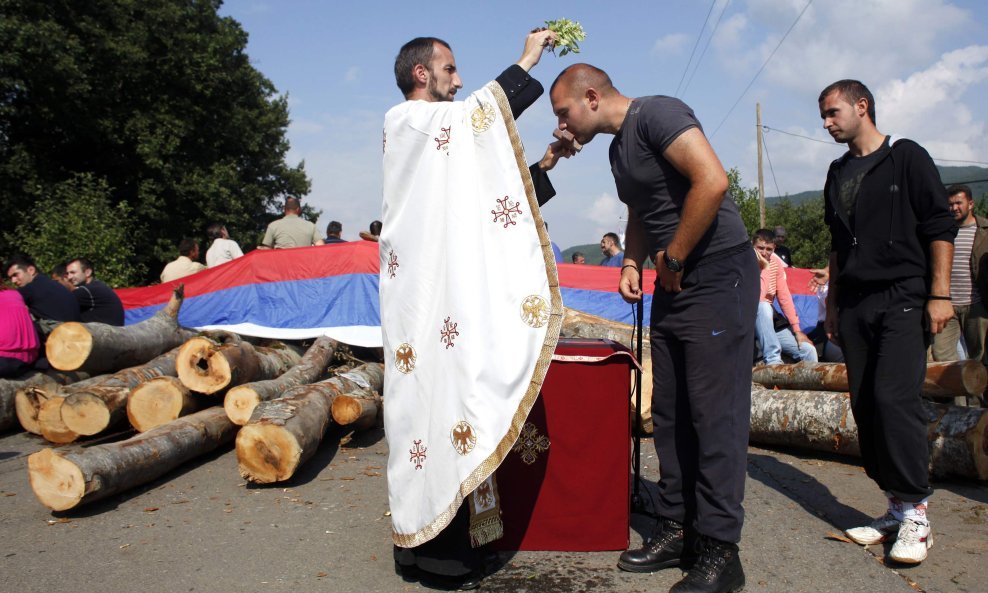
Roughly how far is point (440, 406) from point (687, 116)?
5.05 ft

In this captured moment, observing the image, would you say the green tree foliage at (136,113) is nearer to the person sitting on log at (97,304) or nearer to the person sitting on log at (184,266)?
the person sitting on log at (184,266)

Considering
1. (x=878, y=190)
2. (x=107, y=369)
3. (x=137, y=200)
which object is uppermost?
(x=137, y=200)

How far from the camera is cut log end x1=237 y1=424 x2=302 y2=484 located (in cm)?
467

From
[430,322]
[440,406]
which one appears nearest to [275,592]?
[440,406]

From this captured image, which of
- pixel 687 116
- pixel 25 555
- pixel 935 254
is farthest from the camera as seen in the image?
pixel 25 555

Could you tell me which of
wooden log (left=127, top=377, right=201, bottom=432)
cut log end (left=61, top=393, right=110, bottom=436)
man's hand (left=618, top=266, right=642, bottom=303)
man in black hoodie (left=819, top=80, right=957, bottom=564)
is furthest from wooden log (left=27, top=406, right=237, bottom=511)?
man in black hoodie (left=819, top=80, right=957, bottom=564)

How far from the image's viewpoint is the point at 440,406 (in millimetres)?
3008

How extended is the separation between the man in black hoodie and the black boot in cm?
90

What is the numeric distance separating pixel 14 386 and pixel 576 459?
228 inches

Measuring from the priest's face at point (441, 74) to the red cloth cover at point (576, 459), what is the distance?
1.28 m

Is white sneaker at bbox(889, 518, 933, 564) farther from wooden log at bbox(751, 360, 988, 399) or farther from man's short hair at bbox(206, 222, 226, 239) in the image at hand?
man's short hair at bbox(206, 222, 226, 239)

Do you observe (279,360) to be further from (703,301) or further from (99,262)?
(99,262)

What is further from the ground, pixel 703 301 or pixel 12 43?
pixel 12 43

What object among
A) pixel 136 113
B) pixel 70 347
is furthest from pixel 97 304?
pixel 136 113
